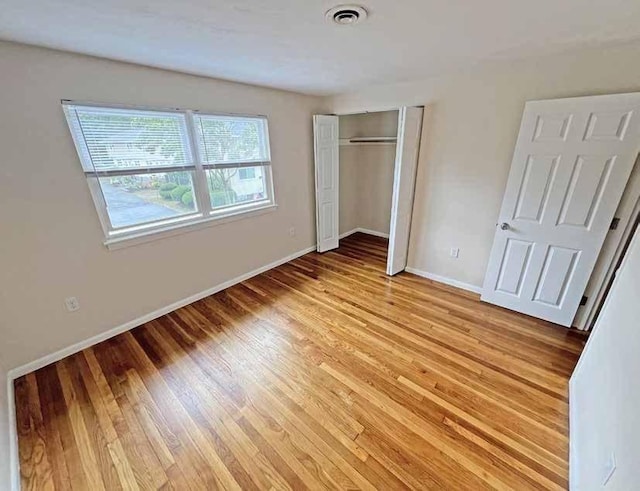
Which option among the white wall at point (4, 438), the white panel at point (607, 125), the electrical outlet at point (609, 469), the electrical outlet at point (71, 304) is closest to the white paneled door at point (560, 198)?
the white panel at point (607, 125)

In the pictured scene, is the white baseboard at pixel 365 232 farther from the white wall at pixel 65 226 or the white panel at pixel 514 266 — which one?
the white wall at pixel 65 226

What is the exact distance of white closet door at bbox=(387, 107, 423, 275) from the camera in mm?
2756

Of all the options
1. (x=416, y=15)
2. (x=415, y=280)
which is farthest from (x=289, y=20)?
(x=415, y=280)

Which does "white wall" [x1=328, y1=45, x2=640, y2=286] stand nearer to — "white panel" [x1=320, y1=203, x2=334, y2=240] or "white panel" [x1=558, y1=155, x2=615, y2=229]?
"white panel" [x1=558, y1=155, x2=615, y2=229]

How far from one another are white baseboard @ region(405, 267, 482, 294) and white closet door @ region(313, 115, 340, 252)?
134 centimetres

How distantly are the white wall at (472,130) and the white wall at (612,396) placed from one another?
125 centimetres

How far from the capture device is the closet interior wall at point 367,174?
4336mm

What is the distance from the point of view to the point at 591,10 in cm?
131

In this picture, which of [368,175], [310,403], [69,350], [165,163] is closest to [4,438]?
[69,350]

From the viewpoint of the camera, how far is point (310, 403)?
1.72 metres

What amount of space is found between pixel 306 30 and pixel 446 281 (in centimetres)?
287

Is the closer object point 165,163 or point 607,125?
point 607,125

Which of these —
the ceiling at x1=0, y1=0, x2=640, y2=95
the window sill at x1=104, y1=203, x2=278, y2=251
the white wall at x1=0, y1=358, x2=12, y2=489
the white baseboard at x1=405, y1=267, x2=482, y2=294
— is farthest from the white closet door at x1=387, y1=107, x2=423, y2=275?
the white wall at x1=0, y1=358, x2=12, y2=489

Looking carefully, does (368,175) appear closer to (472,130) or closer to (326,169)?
(326,169)
